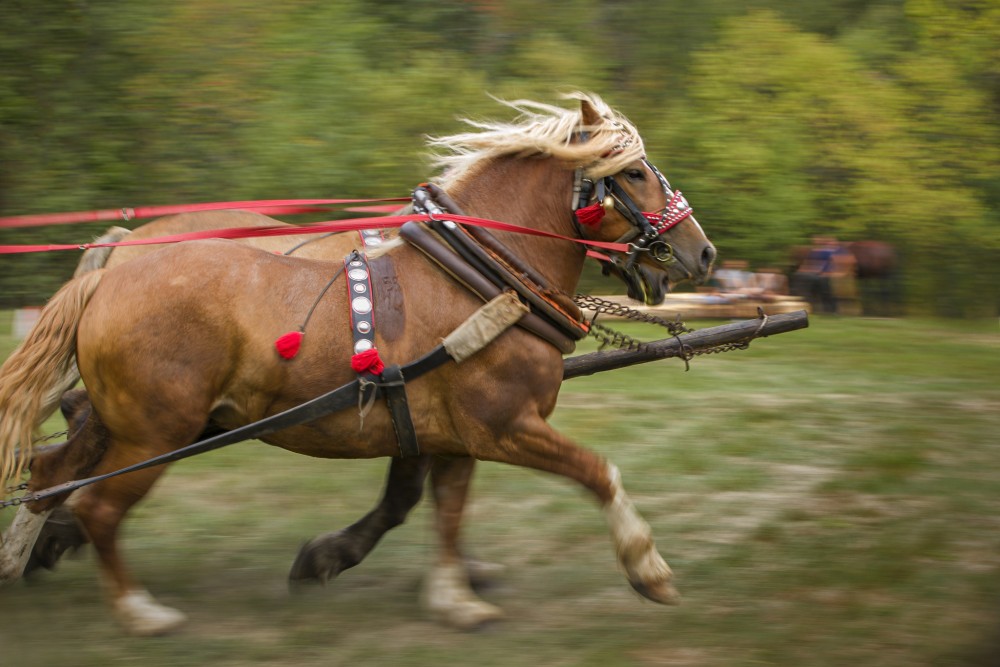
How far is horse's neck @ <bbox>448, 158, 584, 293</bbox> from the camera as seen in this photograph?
15.4 feet

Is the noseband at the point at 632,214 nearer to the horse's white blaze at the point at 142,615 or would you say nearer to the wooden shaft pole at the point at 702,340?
the wooden shaft pole at the point at 702,340

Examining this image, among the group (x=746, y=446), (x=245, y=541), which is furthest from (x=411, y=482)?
(x=746, y=446)

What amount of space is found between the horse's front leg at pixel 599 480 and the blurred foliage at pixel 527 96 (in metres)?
7.02

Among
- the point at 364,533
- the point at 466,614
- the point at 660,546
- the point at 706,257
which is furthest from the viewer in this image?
the point at 660,546

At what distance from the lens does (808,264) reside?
58.3ft

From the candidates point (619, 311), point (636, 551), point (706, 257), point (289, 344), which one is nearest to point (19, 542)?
point (289, 344)

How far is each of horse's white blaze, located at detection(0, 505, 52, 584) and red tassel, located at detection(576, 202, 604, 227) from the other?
2623 millimetres

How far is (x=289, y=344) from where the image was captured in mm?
4258

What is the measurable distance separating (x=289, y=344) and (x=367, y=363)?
305 mm

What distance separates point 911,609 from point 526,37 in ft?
64.2

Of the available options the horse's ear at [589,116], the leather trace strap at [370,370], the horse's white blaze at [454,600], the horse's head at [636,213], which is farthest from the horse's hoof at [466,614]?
the horse's ear at [589,116]

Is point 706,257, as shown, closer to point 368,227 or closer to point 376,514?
point 368,227

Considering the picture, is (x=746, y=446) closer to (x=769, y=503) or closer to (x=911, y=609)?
(x=769, y=503)

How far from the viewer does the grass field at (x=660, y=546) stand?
14.3ft
